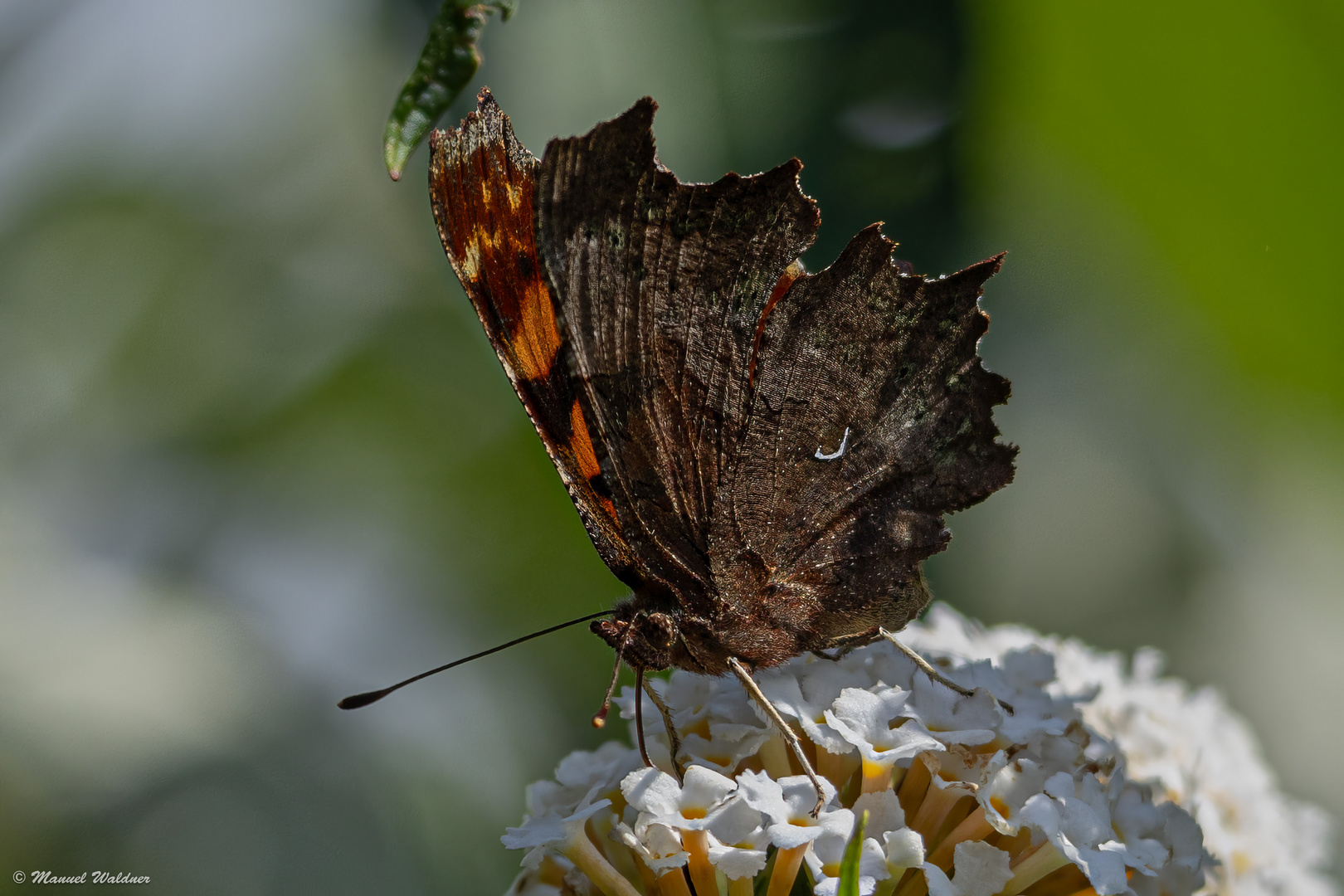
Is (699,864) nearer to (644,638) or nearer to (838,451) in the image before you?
(644,638)

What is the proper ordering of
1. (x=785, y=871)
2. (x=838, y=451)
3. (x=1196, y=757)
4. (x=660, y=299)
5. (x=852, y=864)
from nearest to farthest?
(x=852, y=864)
(x=785, y=871)
(x=660, y=299)
(x=838, y=451)
(x=1196, y=757)

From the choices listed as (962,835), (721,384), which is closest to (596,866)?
(962,835)

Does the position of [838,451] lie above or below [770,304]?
below

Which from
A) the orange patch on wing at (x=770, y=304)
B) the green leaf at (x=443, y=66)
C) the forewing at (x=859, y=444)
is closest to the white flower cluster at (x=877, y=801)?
the forewing at (x=859, y=444)

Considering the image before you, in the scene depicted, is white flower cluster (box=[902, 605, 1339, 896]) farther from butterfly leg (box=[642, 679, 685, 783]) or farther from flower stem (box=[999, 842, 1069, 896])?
butterfly leg (box=[642, 679, 685, 783])

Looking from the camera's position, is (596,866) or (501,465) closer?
(596,866)

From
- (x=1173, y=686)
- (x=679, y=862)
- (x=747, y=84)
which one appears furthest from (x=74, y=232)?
(x=1173, y=686)

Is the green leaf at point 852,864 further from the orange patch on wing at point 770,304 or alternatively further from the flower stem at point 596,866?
the orange patch on wing at point 770,304
